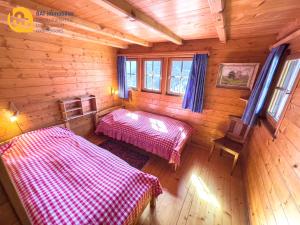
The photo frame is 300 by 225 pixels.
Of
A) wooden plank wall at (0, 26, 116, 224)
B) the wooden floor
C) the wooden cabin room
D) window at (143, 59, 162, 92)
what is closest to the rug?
the wooden cabin room

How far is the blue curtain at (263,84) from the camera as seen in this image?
5.53ft

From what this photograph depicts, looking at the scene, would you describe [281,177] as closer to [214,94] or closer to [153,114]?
[214,94]

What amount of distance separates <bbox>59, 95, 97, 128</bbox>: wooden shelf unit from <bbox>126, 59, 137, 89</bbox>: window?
115 cm

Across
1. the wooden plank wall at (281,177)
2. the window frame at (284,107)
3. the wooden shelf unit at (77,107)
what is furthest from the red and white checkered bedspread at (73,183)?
the window frame at (284,107)

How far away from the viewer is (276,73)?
1.84 m

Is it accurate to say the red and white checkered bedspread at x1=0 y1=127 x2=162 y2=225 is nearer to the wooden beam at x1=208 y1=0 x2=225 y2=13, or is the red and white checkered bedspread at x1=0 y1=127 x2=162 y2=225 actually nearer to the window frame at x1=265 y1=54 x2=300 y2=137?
the window frame at x1=265 y1=54 x2=300 y2=137

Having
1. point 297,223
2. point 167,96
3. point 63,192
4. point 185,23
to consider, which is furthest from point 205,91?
point 63,192

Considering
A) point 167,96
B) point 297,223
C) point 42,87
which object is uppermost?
point 42,87

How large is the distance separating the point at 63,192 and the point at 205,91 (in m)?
2.79

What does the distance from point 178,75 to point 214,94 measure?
2.98ft

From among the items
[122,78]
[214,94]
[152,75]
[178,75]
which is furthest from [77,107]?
[214,94]

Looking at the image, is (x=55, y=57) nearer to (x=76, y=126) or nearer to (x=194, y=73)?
(x=76, y=126)

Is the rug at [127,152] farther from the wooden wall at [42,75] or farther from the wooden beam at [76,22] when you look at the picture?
the wooden beam at [76,22]

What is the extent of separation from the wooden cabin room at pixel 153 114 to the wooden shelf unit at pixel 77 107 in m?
0.03
